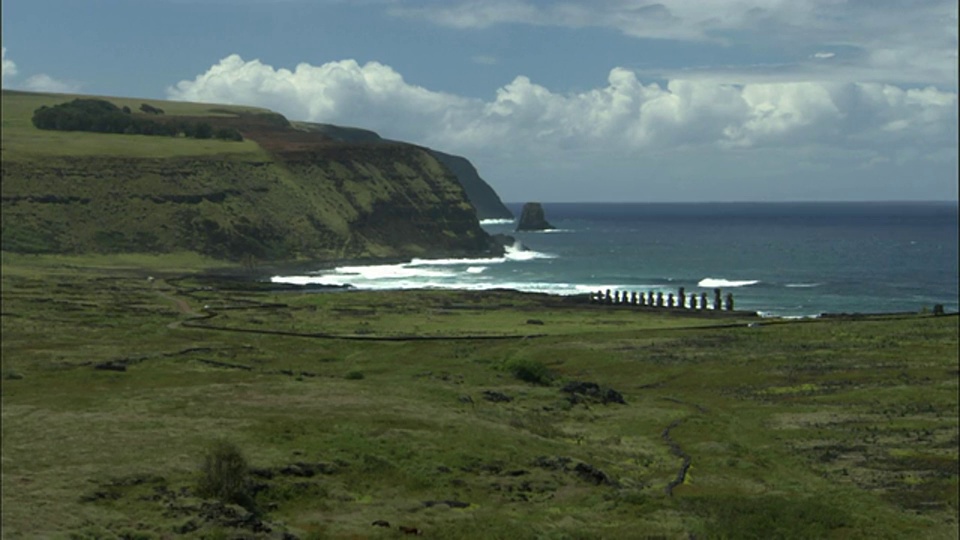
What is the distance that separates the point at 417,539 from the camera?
36.1 metres

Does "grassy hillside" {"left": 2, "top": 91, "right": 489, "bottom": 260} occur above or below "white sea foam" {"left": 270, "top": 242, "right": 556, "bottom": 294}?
above

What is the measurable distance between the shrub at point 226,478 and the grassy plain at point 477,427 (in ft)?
2.39

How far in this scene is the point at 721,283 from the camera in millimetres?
167750

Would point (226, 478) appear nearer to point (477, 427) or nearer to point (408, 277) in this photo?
point (477, 427)

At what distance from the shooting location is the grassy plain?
128 feet

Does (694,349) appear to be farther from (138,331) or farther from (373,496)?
(373,496)

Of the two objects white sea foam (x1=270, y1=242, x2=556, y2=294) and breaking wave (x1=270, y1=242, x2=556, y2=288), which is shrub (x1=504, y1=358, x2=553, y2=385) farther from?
white sea foam (x1=270, y1=242, x2=556, y2=294)

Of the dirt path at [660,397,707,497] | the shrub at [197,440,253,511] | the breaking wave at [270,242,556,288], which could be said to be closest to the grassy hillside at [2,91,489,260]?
the breaking wave at [270,242,556,288]

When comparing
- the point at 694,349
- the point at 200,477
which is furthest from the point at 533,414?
the point at 694,349

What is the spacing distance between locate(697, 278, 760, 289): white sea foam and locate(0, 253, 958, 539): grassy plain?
6187 cm

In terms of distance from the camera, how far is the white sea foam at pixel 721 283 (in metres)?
164

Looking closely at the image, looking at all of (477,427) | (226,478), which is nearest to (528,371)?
(477,427)

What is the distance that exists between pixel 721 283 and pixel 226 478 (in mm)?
135821

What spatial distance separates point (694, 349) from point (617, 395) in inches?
829
